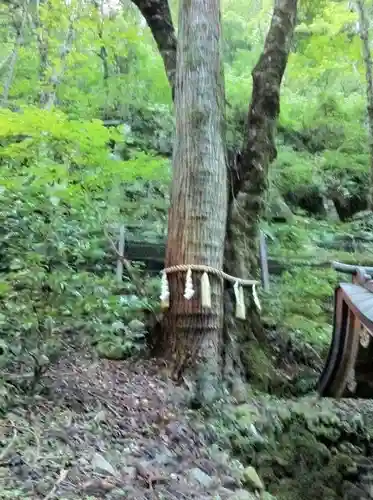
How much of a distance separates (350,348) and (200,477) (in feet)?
6.22

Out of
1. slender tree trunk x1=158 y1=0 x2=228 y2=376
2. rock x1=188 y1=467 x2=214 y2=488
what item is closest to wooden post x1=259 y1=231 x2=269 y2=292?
slender tree trunk x1=158 y1=0 x2=228 y2=376

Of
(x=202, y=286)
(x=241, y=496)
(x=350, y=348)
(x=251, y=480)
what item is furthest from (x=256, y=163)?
(x=241, y=496)

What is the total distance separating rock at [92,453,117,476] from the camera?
8.99 feet

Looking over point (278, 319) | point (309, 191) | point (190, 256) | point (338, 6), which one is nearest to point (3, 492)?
point (190, 256)

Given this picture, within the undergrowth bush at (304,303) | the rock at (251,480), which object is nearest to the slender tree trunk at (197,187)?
the rock at (251,480)

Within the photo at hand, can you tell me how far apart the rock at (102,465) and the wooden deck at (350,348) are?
1961 millimetres

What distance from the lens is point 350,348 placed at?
4.36 meters

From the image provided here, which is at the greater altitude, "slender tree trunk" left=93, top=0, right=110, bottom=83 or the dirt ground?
"slender tree trunk" left=93, top=0, right=110, bottom=83

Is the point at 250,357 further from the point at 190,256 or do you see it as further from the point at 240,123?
the point at 240,123

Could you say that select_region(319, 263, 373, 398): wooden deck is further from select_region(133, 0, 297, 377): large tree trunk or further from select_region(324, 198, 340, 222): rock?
select_region(324, 198, 340, 222): rock

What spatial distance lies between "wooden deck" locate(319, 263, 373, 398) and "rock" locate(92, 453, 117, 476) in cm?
196

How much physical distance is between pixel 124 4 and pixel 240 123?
13.9 feet

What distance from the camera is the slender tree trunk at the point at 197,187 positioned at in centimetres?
478

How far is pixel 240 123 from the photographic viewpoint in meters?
10.7
